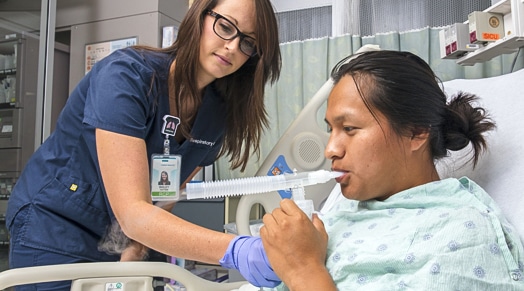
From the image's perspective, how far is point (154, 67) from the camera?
3.82 feet

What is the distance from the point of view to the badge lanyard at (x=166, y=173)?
987 millimetres

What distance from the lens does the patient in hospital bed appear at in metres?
0.74

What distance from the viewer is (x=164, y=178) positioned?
1021 millimetres

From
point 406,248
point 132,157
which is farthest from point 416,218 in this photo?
point 132,157

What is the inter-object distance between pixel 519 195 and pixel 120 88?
3.24 feet

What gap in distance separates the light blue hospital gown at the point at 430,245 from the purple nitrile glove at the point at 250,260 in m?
0.08

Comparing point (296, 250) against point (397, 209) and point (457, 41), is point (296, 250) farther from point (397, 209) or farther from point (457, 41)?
point (457, 41)

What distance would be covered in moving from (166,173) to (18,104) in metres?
2.40

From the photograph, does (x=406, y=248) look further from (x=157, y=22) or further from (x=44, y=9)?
(x=44, y=9)

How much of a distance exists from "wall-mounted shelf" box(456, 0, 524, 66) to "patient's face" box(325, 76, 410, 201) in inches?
41.0

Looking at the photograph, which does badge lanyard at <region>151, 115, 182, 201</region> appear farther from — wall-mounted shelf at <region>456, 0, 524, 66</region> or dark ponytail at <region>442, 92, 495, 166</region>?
wall-mounted shelf at <region>456, 0, 524, 66</region>

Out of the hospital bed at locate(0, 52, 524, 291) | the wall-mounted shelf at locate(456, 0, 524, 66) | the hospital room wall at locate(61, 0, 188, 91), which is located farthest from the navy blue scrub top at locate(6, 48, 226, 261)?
the hospital room wall at locate(61, 0, 188, 91)

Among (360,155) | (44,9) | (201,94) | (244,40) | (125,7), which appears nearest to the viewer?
(360,155)

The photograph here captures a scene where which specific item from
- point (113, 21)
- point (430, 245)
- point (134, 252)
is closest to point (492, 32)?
point (430, 245)
